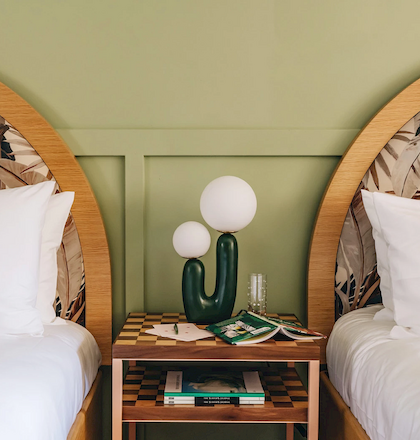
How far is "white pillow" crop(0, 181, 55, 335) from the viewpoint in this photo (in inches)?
46.1

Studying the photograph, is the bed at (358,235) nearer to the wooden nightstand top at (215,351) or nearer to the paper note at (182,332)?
the wooden nightstand top at (215,351)

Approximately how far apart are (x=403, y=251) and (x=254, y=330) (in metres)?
0.48

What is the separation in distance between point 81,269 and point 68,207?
0.23 m

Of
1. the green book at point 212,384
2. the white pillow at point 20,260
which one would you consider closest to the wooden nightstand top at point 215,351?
the green book at point 212,384

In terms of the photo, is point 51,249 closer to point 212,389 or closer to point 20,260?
point 20,260

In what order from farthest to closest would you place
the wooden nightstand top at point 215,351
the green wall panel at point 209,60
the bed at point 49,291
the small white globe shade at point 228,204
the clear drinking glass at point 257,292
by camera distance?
the green wall panel at point 209,60
the clear drinking glass at point 257,292
the small white globe shade at point 228,204
the wooden nightstand top at point 215,351
the bed at point 49,291

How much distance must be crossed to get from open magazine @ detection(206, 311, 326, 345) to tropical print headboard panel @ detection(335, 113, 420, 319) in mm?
363

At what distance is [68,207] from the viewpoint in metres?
1.43

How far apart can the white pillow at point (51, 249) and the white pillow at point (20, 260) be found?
0.39 feet

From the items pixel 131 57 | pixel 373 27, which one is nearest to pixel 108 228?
pixel 131 57

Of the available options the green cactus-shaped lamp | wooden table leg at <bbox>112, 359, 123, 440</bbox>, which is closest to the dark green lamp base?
the green cactus-shaped lamp

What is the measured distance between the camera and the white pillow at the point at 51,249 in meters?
1.37

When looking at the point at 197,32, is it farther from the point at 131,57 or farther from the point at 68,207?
the point at 68,207

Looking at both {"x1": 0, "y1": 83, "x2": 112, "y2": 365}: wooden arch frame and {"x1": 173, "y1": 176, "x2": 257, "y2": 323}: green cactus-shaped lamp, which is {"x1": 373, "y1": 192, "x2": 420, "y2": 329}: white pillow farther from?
{"x1": 0, "y1": 83, "x2": 112, "y2": 365}: wooden arch frame
